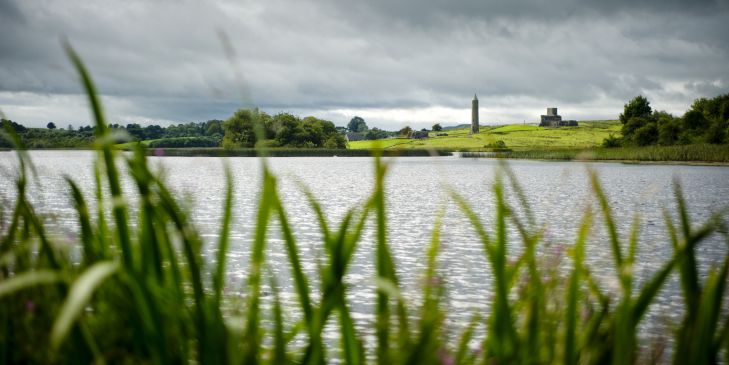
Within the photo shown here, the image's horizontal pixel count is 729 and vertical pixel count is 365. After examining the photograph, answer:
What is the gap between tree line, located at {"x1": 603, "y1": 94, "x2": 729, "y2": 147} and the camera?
73.8 m

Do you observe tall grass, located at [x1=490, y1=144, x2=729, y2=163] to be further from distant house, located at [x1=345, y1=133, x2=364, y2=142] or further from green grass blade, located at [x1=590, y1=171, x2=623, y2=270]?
distant house, located at [x1=345, y1=133, x2=364, y2=142]

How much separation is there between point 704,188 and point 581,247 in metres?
33.8

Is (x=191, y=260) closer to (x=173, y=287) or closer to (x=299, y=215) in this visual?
(x=173, y=287)

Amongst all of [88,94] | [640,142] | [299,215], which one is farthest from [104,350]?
[640,142]

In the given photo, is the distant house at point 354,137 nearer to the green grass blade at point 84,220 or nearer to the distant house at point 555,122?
the distant house at point 555,122

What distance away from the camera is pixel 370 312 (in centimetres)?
723

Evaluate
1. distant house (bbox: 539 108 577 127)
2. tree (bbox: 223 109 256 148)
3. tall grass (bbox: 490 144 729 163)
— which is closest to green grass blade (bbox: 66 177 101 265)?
tree (bbox: 223 109 256 148)

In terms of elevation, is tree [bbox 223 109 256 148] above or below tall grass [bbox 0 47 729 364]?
above

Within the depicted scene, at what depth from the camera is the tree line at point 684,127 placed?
242 feet

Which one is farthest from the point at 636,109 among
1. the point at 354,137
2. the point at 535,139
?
the point at 354,137

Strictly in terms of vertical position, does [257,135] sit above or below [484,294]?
above

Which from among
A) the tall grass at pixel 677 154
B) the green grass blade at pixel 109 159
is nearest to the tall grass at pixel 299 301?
the green grass blade at pixel 109 159

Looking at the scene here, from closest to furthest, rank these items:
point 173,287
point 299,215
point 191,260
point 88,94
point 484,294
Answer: point 88,94 < point 191,260 < point 173,287 < point 484,294 < point 299,215

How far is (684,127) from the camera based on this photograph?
79625 millimetres
